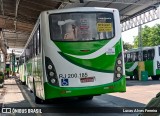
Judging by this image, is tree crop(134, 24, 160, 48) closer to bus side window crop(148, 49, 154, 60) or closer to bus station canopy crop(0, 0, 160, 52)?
bus side window crop(148, 49, 154, 60)

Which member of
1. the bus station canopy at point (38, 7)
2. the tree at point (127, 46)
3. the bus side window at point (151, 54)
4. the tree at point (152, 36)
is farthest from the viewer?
the tree at point (127, 46)

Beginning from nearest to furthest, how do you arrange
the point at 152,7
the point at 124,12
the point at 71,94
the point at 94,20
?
1. the point at 71,94
2. the point at 94,20
3. the point at 152,7
4. the point at 124,12

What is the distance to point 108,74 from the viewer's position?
9711 millimetres

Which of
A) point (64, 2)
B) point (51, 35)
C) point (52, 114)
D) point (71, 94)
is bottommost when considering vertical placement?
point (52, 114)

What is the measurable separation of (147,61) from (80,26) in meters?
23.0

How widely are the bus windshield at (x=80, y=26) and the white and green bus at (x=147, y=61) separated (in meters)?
21.1

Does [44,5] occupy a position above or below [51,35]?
above

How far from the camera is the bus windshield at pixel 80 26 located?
968cm

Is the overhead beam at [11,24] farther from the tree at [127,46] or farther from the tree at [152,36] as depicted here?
the tree at [127,46]

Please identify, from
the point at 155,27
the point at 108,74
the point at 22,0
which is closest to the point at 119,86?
the point at 108,74

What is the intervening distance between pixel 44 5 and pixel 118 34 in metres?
14.1

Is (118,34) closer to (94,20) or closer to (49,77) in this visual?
(94,20)

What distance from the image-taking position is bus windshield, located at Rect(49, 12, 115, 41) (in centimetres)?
968

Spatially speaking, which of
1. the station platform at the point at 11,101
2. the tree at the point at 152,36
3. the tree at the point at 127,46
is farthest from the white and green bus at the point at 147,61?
the tree at the point at 127,46
